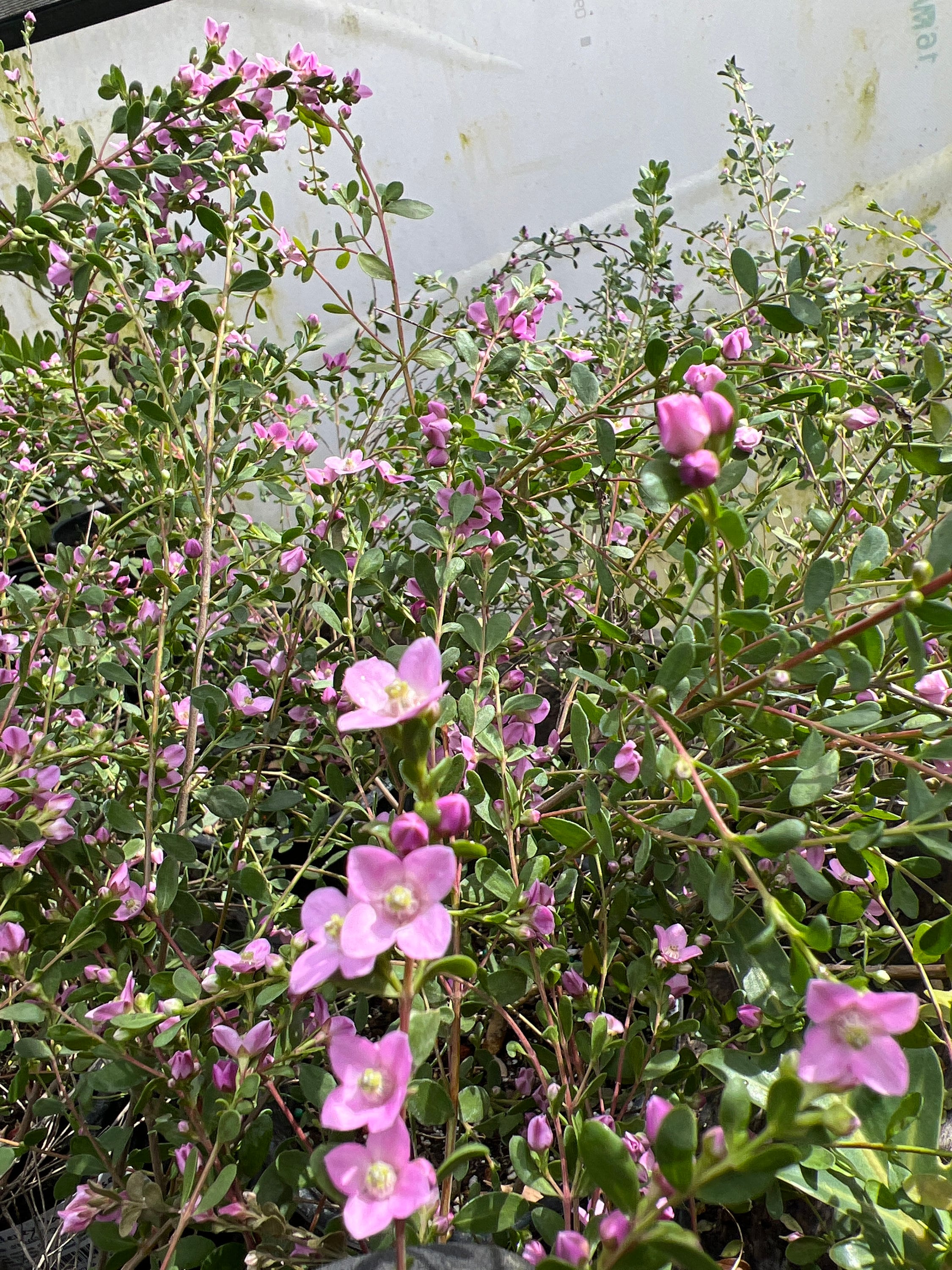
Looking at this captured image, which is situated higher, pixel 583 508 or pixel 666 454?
pixel 666 454

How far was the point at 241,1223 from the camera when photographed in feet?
1.78

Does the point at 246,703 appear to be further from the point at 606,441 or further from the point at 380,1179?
the point at 380,1179

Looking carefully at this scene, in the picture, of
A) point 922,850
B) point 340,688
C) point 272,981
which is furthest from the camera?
point 922,850

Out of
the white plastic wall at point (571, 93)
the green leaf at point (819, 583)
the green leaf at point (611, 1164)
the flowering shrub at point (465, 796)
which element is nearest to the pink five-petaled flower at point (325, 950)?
the flowering shrub at point (465, 796)

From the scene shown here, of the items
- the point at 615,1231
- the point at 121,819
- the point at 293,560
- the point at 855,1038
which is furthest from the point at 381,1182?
the point at 293,560

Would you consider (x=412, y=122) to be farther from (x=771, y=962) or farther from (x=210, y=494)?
(x=771, y=962)

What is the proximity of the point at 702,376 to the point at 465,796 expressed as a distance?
0.37 meters

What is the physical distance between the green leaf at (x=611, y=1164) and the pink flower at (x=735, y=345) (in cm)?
62

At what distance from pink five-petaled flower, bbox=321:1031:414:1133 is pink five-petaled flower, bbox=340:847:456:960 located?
0.04 metres

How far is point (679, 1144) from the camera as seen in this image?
331 millimetres

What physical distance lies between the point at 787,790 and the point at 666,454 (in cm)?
26

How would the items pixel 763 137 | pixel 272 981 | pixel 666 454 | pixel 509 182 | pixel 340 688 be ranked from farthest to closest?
1. pixel 509 182
2. pixel 763 137
3. pixel 340 688
4. pixel 272 981
5. pixel 666 454

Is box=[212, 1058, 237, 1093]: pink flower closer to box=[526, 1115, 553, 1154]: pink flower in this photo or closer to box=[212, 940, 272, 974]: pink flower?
box=[212, 940, 272, 974]: pink flower

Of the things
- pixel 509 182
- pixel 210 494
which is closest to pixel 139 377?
pixel 210 494
